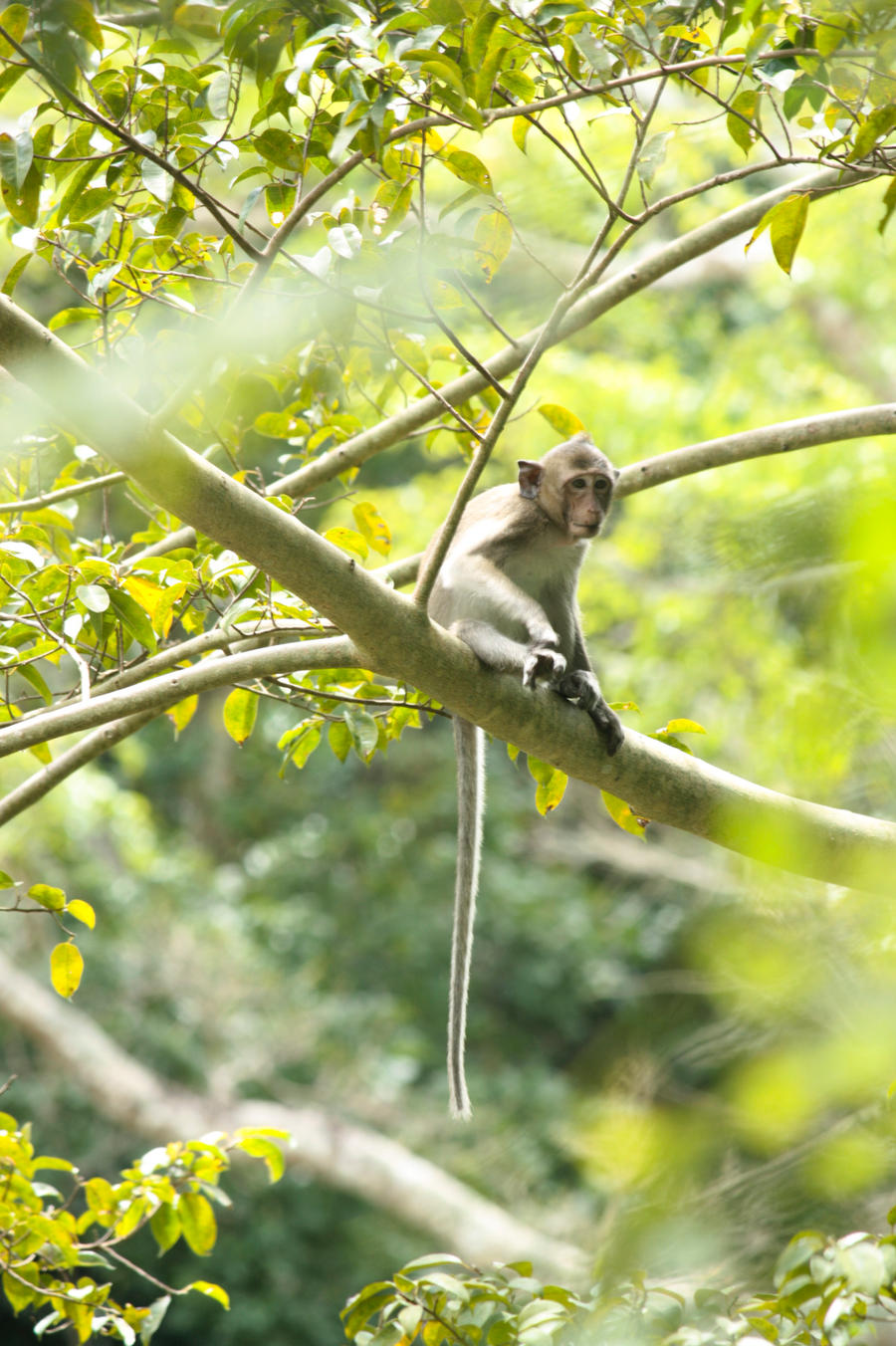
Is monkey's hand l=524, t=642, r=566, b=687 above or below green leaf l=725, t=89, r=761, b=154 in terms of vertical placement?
below

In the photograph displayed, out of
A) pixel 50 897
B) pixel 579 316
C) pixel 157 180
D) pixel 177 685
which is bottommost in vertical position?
pixel 50 897

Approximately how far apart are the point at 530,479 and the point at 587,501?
0.19 metres

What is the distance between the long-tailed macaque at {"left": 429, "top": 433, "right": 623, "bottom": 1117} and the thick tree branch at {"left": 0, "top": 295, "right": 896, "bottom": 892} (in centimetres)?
15

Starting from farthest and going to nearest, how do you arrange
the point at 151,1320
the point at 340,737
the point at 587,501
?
the point at 587,501
the point at 340,737
the point at 151,1320

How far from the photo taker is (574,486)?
3.42 m

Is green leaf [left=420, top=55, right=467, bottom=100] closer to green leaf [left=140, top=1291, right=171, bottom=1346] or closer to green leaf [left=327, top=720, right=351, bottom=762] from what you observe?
green leaf [left=327, top=720, right=351, bottom=762]

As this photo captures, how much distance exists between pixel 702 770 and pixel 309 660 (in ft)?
2.50

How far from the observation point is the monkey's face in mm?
3379

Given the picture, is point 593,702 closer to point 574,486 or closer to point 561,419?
point 561,419

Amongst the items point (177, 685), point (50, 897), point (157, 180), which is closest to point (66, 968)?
point (50, 897)

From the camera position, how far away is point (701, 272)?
9977 mm

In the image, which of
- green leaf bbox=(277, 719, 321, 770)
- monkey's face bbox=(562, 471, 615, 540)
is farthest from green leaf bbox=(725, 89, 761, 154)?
green leaf bbox=(277, 719, 321, 770)

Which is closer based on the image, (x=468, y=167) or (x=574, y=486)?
(x=468, y=167)

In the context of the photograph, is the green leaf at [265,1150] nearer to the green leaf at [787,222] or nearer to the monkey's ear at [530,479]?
the monkey's ear at [530,479]
